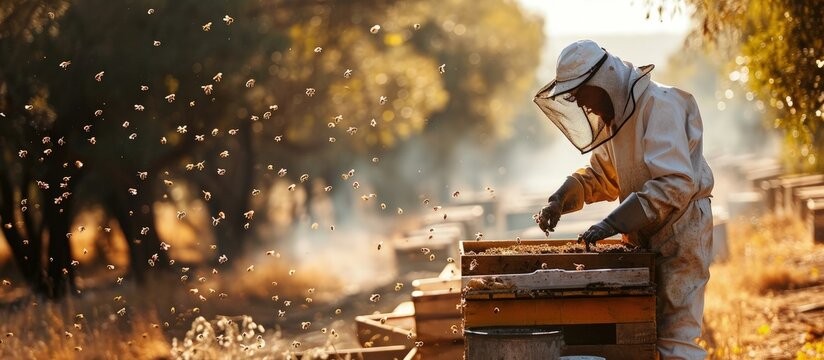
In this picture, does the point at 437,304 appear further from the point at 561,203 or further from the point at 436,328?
the point at 561,203

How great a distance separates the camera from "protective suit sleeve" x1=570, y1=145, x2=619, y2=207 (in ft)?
24.7

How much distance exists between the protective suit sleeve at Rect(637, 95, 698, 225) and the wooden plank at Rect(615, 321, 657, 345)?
21.5 inches

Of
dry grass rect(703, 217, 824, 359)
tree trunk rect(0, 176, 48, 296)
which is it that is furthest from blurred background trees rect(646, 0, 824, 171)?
tree trunk rect(0, 176, 48, 296)

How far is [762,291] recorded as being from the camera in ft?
57.6

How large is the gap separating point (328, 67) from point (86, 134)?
40.1 feet

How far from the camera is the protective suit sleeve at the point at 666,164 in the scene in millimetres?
6512

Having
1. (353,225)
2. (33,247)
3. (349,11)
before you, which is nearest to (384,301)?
(33,247)

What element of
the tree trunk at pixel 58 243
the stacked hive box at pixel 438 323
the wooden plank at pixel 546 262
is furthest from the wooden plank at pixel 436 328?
the tree trunk at pixel 58 243

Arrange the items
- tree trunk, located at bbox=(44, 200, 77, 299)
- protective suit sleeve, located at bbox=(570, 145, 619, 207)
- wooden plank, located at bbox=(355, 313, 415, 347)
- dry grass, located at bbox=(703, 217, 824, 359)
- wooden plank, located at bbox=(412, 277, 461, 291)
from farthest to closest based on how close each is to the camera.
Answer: tree trunk, located at bbox=(44, 200, 77, 299), dry grass, located at bbox=(703, 217, 824, 359), wooden plank, located at bbox=(412, 277, 461, 291), wooden plank, located at bbox=(355, 313, 415, 347), protective suit sleeve, located at bbox=(570, 145, 619, 207)

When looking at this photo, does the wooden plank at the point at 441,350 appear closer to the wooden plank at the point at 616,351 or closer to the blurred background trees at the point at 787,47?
the wooden plank at the point at 616,351

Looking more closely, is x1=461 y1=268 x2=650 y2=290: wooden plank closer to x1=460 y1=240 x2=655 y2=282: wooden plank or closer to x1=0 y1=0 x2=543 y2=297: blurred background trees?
x1=460 y1=240 x2=655 y2=282: wooden plank

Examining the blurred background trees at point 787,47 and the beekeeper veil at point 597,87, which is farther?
the blurred background trees at point 787,47

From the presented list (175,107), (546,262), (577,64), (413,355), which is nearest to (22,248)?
(175,107)

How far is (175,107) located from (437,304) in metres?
11.7
